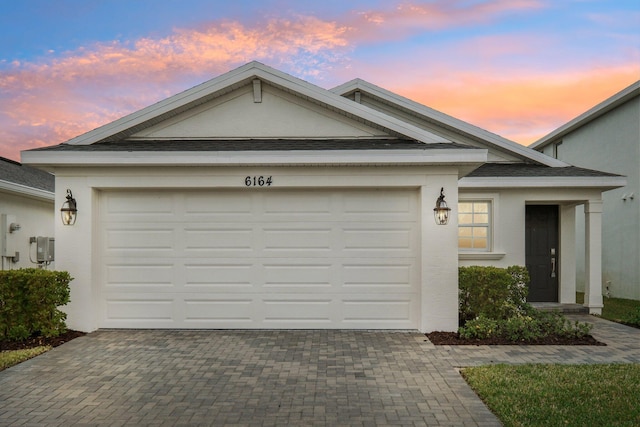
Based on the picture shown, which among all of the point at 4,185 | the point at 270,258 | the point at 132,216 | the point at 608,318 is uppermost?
the point at 4,185

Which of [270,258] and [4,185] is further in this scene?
[4,185]

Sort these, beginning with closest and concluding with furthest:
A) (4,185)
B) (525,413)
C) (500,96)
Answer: (525,413) < (4,185) < (500,96)

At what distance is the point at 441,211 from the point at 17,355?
6780mm

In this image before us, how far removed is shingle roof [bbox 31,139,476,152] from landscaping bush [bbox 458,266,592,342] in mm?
2332

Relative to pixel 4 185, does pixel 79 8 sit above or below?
above

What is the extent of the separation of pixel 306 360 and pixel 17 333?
4678mm

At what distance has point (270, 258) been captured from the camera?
8.38 m

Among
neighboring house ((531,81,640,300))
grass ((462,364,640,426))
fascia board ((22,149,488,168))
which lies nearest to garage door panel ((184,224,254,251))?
fascia board ((22,149,488,168))

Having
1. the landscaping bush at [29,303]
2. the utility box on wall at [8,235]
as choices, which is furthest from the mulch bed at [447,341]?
the utility box on wall at [8,235]

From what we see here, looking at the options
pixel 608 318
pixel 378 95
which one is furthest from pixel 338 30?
pixel 608 318

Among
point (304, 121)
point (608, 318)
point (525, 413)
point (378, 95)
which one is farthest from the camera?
point (378, 95)

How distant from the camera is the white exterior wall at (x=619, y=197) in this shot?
14.4m

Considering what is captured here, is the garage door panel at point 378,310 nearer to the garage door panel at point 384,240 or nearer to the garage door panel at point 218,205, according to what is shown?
the garage door panel at point 384,240

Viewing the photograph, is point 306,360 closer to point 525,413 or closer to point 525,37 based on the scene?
point 525,413
